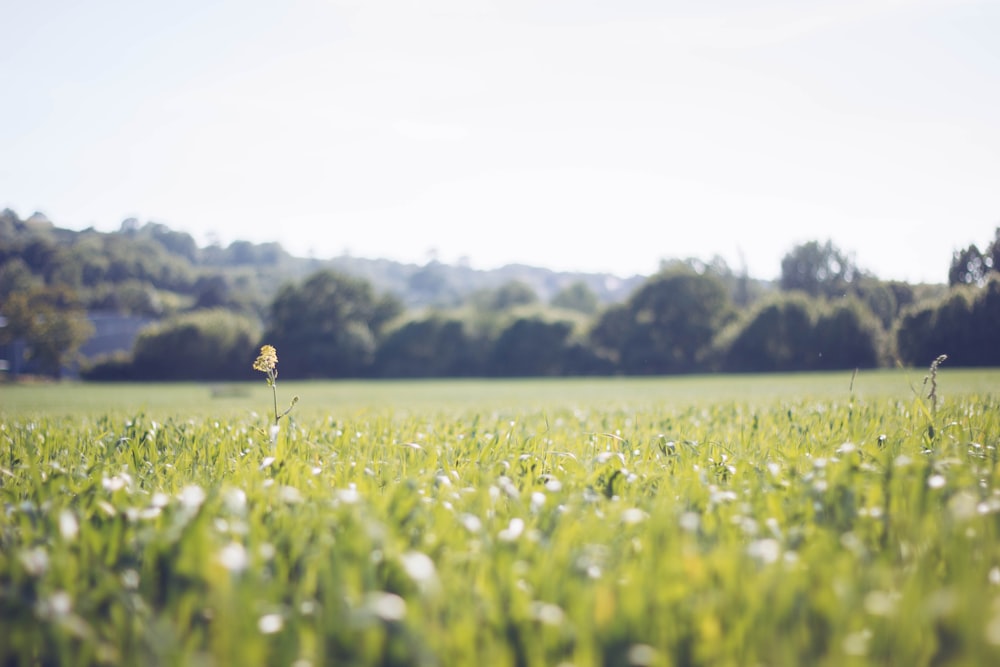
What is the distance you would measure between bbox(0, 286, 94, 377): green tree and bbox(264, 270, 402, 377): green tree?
28.1 m

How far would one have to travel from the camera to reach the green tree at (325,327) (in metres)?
83.1

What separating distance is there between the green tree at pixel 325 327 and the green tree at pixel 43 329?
28108mm

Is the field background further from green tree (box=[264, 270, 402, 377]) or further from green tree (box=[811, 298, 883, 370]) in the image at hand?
green tree (box=[264, 270, 402, 377])

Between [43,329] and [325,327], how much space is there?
130ft

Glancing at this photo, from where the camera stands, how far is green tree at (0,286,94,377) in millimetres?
84875

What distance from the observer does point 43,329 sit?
8519cm

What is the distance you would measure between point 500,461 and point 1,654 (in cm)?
302

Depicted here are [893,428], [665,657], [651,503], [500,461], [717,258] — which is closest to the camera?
[665,657]

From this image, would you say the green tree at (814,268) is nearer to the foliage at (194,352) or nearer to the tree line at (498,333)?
the tree line at (498,333)

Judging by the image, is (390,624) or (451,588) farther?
(451,588)

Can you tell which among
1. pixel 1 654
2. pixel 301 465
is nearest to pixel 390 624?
pixel 1 654

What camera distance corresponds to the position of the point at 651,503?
10.8 feet

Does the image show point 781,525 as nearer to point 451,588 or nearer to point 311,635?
point 451,588

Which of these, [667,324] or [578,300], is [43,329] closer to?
[667,324]
